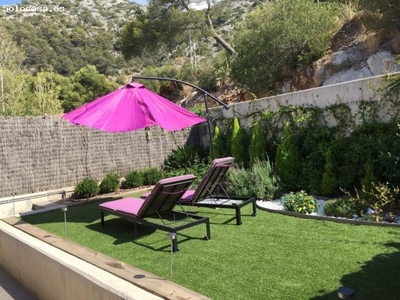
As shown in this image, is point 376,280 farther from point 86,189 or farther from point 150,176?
point 150,176

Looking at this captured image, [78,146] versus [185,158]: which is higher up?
[78,146]

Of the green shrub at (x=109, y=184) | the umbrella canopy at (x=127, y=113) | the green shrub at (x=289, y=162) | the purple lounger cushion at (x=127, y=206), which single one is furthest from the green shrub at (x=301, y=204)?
the green shrub at (x=109, y=184)

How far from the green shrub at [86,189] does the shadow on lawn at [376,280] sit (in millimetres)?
6883

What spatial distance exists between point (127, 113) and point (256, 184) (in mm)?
3105

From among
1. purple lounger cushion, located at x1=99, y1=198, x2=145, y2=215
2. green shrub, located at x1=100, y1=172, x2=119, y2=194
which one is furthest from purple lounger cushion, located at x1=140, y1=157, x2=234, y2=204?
green shrub, located at x1=100, y1=172, x2=119, y2=194

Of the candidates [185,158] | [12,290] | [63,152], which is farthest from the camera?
[185,158]

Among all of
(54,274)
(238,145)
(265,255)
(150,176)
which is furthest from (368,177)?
(150,176)

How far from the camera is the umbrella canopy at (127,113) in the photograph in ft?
22.7

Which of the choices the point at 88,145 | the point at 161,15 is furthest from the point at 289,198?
the point at 161,15

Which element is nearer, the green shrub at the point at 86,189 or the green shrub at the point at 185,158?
the green shrub at the point at 86,189

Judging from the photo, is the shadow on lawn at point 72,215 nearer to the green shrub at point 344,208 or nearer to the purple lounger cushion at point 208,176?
the purple lounger cushion at point 208,176

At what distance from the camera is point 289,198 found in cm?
684

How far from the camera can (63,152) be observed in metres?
10.2

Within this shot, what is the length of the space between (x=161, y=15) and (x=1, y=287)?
789 inches
